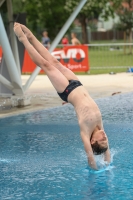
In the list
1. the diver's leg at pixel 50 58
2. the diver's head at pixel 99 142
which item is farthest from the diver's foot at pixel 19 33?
the diver's head at pixel 99 142

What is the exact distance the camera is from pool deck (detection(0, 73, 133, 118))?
1323 cm

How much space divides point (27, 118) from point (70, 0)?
114 ft

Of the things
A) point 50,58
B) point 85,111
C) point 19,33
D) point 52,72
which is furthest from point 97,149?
point 19,33

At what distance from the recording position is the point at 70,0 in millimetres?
45219

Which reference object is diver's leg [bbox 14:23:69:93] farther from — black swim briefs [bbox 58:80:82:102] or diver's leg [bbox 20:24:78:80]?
diver's leg [bbox 20:24:78:80]

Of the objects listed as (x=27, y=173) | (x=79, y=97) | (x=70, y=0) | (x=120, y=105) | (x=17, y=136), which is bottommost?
(x=70, y=0)

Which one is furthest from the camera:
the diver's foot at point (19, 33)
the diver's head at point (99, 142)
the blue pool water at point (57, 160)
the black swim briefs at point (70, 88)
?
the diver's foot at point (19, 33)

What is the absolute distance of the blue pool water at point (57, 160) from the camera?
6453 mm

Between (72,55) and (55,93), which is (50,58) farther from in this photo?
(72,55)

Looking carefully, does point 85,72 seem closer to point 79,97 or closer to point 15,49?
point 15,49

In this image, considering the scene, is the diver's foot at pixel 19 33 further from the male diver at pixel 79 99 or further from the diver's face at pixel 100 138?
the diver's face at pixel 100 138

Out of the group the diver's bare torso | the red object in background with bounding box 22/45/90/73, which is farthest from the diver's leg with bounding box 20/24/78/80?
the red object in background with bounding box 22/45/90/73

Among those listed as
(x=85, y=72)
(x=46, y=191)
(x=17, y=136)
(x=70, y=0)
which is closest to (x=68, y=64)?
(x=85, y=72)

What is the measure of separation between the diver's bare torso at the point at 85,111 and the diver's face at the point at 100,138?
0.11m
